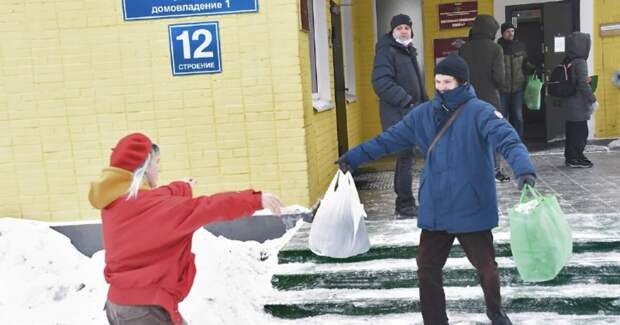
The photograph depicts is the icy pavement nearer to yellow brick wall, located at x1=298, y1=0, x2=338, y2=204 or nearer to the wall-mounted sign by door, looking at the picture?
yellow brick wall, located at x1=298, y1=0, x2=338, y2=204

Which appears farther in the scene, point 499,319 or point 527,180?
point 499,319

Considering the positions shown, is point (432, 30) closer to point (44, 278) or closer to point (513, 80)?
point (513, 80)

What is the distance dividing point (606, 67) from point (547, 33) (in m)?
0.99

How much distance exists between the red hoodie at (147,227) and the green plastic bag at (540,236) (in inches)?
59.6

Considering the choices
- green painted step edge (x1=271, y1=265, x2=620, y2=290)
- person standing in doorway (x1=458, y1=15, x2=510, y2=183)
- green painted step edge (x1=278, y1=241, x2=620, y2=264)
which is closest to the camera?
green painted step edge (x1=271, y1=265, x2=620, y2=290)

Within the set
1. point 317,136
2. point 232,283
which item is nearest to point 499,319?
point 232,283

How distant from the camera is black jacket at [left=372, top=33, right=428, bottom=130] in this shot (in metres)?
5.79

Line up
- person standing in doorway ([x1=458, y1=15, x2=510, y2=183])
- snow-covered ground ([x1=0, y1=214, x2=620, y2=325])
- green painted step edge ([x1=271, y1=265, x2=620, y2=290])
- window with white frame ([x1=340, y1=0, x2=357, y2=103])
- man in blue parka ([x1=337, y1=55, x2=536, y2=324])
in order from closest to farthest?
1. man in blue parka ([x1=337, y1=55, x2=536, y2=324])
2. snow-covered ground ([x1=0, y1=214, x2=620, y2=325])
3. green painted step edge ([x1=271, y1=265, x2=620, y2=290])
4. person standing in doorway ([x1=458, y1=15, x2=510, y2=183])
5. window with white frame ([x1=340, y1=0, x2=357, y2=103])

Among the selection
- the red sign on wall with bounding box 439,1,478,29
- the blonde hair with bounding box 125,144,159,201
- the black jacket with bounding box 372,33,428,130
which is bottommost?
the blonde hair with bounding box 125,144,159,201

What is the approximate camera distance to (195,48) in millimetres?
5762

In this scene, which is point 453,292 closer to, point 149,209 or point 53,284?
point 149,209

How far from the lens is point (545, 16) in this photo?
32.7ft

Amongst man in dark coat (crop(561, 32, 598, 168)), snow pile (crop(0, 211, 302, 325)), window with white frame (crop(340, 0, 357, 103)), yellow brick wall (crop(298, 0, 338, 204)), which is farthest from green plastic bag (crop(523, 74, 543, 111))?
snow pile (crop(0, 211, 302, 325))

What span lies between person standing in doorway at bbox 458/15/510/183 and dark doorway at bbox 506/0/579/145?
3.22 m
